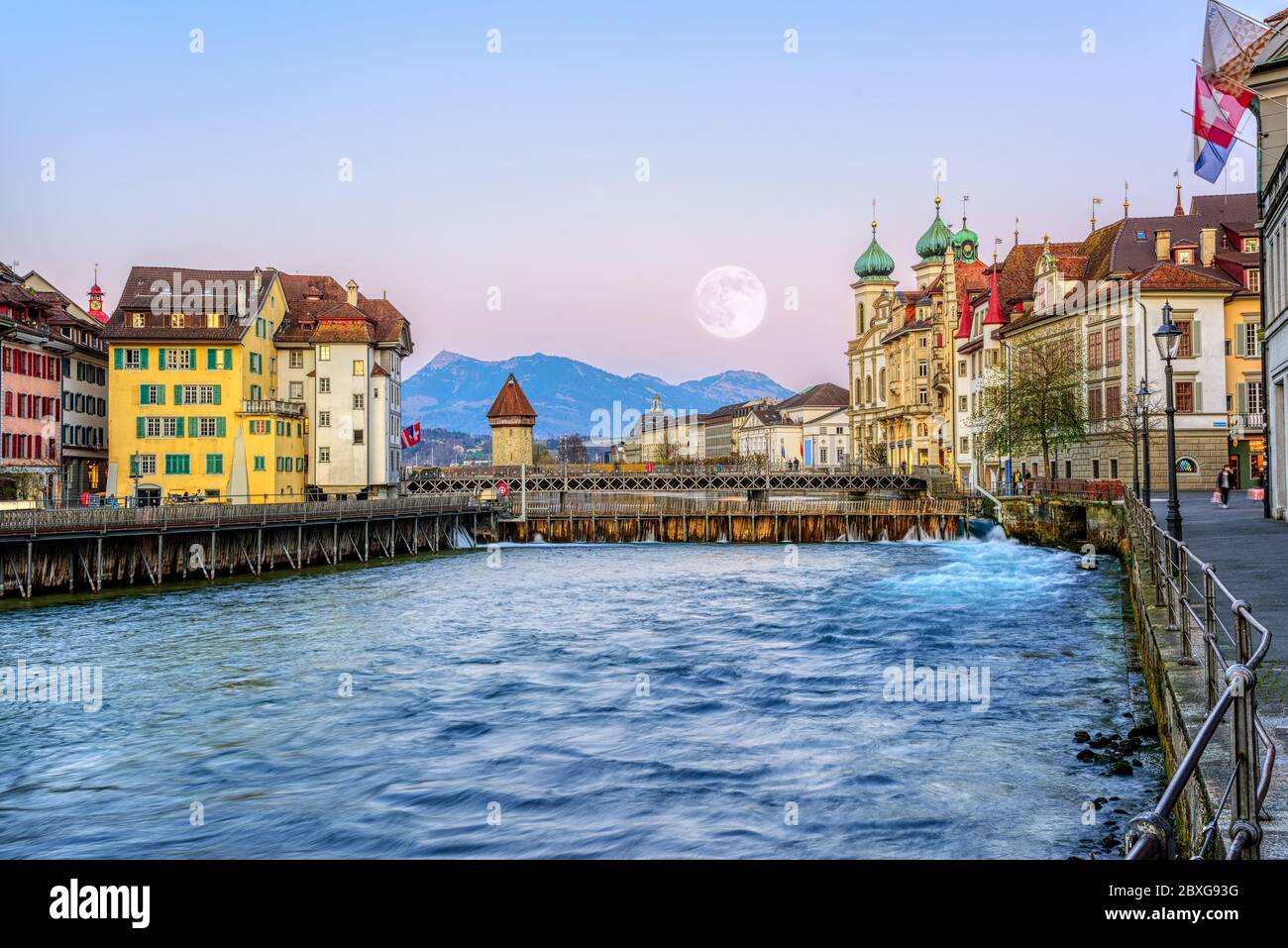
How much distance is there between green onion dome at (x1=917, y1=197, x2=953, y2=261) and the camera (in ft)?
436

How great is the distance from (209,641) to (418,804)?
18.1 m

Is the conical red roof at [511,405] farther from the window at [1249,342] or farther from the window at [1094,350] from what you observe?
the window at [1249,342]

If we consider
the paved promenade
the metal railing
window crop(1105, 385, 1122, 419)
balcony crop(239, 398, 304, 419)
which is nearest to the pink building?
balcony crop(239, 398, 304, 419)

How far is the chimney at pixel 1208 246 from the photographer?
68.1 metres

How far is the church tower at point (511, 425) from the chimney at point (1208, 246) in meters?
58.0

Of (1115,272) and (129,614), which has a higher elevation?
(1115,272)

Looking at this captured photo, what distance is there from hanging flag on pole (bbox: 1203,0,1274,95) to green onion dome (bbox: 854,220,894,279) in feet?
385

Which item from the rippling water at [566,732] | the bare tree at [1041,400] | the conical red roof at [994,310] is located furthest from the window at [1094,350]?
the rippling water at [566,732]

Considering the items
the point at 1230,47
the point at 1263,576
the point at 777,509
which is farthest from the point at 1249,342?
the point at 1263,576

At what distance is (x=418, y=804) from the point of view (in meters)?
16.0

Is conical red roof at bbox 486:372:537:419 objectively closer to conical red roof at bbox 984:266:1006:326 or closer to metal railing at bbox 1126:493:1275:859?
conical red roof at bbox 984:266:1006:326
